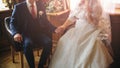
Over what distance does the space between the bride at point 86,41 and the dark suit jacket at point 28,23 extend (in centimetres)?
23

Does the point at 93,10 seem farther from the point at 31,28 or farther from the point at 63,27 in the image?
the point at 31,28

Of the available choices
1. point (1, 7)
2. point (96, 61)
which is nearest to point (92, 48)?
point (96, 61)

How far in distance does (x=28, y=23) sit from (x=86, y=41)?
0.80 m

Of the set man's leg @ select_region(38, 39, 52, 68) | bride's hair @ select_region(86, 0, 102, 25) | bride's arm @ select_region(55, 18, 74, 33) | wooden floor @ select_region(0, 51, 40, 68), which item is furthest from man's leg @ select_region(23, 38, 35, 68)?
bride's hair @ select_region(86, 0, 102, 25)

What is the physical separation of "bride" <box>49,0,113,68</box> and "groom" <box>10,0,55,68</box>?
0.16 meters

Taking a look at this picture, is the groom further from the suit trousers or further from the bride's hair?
the bride's hair

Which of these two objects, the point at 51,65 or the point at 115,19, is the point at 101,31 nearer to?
the point at 115,19

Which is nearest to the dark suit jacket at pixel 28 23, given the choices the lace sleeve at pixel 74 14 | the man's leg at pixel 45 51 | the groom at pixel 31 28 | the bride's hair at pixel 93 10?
the groom at pixel 31 28

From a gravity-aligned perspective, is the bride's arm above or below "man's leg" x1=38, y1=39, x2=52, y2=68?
above

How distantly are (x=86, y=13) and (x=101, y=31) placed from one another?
28cm

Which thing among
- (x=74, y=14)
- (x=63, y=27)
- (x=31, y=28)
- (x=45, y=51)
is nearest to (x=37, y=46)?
(x=45, y=51)

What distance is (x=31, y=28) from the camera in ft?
9.12

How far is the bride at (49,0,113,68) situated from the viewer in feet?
7.89

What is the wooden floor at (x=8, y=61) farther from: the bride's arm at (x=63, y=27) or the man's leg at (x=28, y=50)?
the bride's arm at (x=63, y=27)
